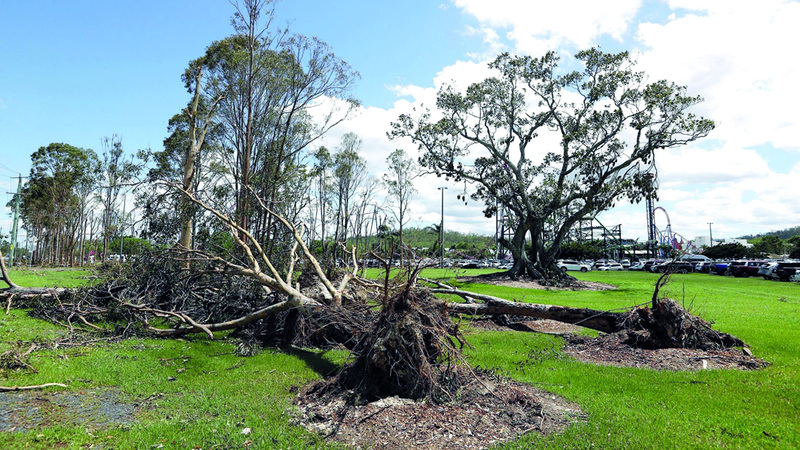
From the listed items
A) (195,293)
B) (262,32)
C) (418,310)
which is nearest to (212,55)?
(262,32)

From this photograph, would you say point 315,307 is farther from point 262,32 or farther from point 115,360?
point 262,32

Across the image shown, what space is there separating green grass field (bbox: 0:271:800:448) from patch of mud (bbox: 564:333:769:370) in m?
0.37

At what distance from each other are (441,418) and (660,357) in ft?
16.6

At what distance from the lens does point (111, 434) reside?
426 cm

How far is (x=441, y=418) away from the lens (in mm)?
4621

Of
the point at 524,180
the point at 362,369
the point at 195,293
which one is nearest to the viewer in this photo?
the point at 362,369

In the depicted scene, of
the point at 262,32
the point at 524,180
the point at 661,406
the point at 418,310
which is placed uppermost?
the point at 262,32

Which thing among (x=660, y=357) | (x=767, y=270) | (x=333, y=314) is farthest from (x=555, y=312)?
(x=767, y=270)

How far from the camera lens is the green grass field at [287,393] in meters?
4.24

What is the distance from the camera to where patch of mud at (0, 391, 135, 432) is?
4.48m

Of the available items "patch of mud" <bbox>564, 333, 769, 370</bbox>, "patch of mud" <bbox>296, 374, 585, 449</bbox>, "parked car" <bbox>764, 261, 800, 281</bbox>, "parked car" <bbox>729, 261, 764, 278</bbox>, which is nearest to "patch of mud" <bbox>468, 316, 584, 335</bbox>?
"patch of mud" <bbox>564, 333, 769, 370</bbox>

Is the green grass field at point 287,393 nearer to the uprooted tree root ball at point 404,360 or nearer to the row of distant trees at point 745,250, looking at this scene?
the uprooted tree root ball at point 404,360

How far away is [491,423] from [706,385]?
370 cm

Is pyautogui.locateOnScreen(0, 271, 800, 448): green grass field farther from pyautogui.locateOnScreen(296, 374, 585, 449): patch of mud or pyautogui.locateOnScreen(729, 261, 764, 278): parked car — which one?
pyautogui.locateOnScreen(729, 261, 764, 278): parked car
